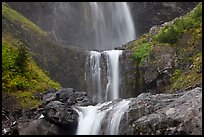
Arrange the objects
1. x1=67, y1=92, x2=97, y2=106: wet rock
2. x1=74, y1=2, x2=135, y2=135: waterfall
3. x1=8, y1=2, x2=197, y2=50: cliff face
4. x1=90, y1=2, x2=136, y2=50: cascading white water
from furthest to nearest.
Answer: x1=90, y1=2, x2=136, y2=50: cascading white water
x1=8, y1=2, x2=197, y2=50: cliff face
x1=67, y1=92, x2=97, y2=106: wet rock
x1=74, y1=2, x2=135, y2=135: waterfall

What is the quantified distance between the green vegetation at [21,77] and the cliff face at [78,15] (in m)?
→ 10.4

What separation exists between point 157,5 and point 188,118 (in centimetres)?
2576

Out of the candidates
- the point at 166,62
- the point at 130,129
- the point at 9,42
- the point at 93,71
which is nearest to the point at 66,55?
the point at 93,71

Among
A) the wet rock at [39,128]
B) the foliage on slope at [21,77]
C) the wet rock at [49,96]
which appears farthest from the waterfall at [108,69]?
the foliage on slope at [21,77]

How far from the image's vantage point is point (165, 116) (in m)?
14.4

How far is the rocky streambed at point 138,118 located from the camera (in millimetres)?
14000

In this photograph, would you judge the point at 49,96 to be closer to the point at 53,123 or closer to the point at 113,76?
the point at 53,123

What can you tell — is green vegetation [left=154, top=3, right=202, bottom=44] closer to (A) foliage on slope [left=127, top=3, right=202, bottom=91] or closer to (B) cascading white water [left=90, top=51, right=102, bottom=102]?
(A) foliage on slope [left=127, top=3, right=202, bottom=91]

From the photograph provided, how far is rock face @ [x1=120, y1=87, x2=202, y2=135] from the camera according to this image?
1384cm

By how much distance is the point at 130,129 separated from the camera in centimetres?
1514

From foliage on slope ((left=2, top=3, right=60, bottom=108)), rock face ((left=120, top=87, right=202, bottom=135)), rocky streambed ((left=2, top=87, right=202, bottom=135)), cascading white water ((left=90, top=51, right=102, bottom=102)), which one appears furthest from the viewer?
cascading white water ((left=90, top=51, right=102, bottom=102))

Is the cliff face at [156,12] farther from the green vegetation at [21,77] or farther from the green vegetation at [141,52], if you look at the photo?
the green vegetation at [21,77]

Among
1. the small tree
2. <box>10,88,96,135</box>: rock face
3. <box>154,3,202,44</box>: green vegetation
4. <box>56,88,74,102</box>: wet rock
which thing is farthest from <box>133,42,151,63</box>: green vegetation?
<box>10,88,96,135</box>: rock face

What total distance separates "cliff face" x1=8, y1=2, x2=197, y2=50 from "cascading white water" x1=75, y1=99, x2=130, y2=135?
17.6 m
